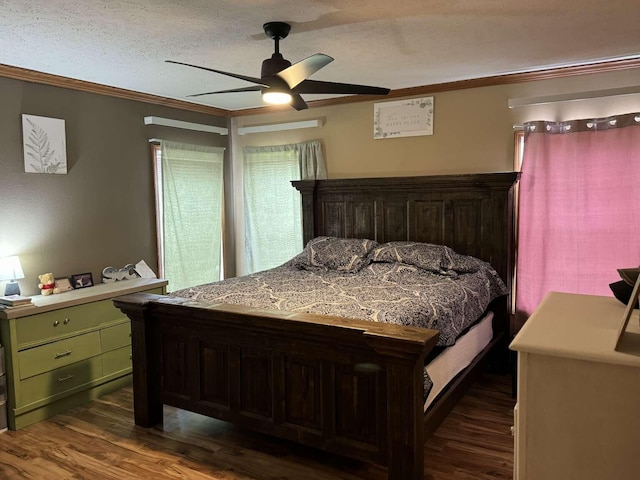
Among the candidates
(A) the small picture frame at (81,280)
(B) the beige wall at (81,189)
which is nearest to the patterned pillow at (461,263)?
(B) the beige wall at (81,189)

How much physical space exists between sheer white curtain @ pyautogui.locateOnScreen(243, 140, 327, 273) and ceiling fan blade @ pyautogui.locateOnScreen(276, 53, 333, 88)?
95.5 inches

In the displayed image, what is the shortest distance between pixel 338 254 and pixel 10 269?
2370 millimetres

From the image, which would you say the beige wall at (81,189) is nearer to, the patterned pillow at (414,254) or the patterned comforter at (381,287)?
the patterned comforter at (381,287)

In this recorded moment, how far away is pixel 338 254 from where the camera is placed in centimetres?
421

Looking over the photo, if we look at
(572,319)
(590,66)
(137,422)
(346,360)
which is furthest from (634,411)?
(590,66)

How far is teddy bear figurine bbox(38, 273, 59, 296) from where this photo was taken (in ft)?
12.1

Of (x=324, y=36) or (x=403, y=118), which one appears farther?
(x=403, y=118)

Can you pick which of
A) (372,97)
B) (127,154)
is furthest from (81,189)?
(372,97)

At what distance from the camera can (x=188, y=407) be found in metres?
2.97

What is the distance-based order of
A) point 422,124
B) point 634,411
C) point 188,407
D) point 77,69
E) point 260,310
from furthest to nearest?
1. point 422,124
2. point 77,69
3. point 188,407
4. point 260,310
5. point 634,411

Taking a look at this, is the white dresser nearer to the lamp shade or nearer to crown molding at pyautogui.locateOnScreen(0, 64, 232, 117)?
the lamp shade

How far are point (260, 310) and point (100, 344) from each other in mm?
1689

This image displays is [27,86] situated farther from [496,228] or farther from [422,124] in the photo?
[496,228]

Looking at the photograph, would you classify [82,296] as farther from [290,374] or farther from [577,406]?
[577,406]
